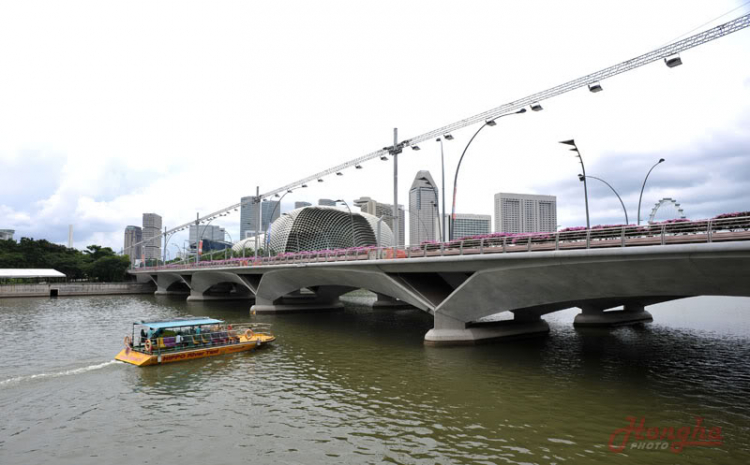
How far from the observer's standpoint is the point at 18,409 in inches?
618

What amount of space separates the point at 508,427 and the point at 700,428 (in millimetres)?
5856

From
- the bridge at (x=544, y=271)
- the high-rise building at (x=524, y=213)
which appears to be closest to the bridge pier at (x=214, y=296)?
the bridge at (x=544, y=271)

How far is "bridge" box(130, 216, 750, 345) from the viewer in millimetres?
17109

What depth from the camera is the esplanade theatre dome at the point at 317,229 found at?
120562mm

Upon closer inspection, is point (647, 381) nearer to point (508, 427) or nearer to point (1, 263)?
point (508, 427)

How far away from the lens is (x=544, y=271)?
21938mm

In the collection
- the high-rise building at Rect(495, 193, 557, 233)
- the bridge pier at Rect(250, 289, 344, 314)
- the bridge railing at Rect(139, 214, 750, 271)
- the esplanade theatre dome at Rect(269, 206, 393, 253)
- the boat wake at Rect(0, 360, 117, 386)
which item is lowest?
the boat wake at Rect(0, 360, 117, 386)

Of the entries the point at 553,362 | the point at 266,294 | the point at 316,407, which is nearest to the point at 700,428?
the point at 553,362

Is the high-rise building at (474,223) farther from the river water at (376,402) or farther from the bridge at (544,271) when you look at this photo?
the river water at (376,402)

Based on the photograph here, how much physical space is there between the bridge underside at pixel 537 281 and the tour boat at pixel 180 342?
10.4m

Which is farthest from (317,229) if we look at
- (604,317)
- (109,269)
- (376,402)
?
(376,402)

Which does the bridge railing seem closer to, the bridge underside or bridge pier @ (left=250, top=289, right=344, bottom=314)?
the bridge underside

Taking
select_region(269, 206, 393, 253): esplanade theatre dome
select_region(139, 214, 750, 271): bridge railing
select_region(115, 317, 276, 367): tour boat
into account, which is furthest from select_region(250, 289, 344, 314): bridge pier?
select_region(269, 206, 393, 253): esplanade theatre dome

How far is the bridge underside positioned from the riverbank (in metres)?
58.2
